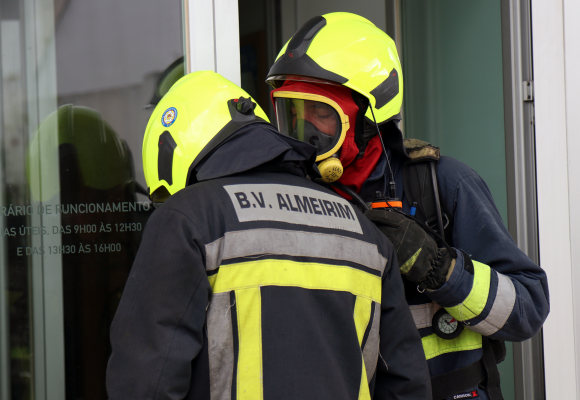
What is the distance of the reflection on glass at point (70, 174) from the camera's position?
1627mm

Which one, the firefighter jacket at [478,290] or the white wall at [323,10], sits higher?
the white wall at [323,10]

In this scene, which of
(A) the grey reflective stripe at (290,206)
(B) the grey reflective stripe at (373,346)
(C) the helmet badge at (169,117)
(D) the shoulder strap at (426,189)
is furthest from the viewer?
(D) the shoulder strap at (426,189)

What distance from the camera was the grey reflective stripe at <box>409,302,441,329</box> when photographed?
1.39m

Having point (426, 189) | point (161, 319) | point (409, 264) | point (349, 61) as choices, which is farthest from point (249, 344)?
point (349, 61)

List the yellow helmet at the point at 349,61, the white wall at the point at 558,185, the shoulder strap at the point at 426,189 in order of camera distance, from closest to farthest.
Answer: the shoulder strap at the point at 426,189, the yellow helmet at the point at 349,61, the white wall at the point at 558,185

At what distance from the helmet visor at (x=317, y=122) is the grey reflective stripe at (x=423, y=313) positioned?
0.50 m

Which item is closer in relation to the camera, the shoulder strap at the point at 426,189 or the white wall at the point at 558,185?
the shoulder strap at the point at 426,189

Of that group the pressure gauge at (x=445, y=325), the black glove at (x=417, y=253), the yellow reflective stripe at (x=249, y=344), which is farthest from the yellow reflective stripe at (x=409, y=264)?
the yellow reflective stripe at (x=249, y=344)

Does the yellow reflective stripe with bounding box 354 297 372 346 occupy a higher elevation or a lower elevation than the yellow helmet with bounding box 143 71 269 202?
lower

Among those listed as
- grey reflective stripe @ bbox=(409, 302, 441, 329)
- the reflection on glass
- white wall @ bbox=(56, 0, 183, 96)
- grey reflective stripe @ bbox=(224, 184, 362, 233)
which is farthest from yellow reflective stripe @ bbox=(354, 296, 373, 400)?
white wall @ bbox=(56, 0, 183, 96)

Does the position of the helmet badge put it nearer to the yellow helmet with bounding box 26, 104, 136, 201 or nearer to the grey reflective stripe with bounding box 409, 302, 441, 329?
the yellow helmet with bounding box 26, 104, 136, 201

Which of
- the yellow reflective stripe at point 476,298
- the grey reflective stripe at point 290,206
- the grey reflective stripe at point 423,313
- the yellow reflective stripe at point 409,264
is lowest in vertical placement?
the grey reflective stripe at point 423,313

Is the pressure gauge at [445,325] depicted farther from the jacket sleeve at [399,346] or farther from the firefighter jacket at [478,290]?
the jacket sleeve at [399,346]

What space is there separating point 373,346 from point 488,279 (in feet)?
1.38
